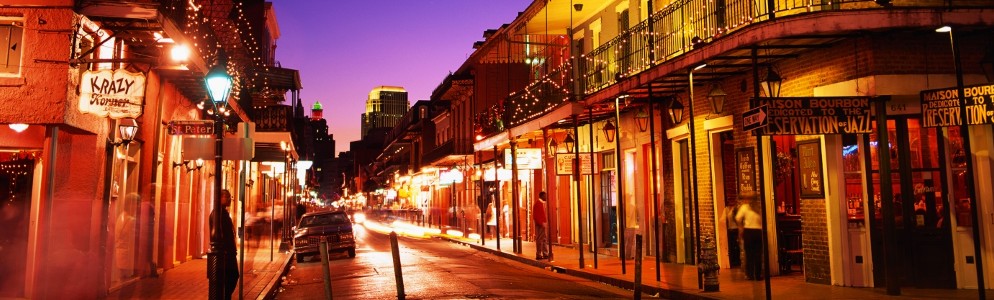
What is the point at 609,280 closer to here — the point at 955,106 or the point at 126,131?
the point at 955,106

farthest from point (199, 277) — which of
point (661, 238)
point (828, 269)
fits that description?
point (828, 269)

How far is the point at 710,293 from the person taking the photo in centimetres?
1155

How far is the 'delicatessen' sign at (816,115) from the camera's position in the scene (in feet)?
33.8

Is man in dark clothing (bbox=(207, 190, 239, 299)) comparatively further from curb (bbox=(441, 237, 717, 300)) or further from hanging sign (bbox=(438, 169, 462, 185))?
hanging sign (bbox=(438, 169, 462, 185))

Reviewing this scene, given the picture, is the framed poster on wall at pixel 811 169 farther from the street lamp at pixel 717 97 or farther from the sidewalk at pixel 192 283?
the sidewalk at pixel 192 283

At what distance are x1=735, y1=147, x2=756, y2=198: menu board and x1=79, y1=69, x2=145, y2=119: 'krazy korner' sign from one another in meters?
10.0

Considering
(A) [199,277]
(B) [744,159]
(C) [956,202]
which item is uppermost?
(B) [744,159]

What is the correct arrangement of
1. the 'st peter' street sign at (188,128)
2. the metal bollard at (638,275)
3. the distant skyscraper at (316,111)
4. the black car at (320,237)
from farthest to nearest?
the distant skyscraper at (316,111) → the black car at (320,237) → the 'st peter' street sign at (188,128) → the metal bollard at (638,275)

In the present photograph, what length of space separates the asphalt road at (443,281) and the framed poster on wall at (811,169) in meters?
3.37

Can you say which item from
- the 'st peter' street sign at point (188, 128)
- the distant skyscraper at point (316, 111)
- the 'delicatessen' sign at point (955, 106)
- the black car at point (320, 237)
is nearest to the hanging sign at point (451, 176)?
the black car at point (320, 237)

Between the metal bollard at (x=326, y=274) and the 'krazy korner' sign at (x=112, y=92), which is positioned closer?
the metal bollard at (x=326, y=274)

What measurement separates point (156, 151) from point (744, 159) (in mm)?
11705

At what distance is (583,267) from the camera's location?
16531mm

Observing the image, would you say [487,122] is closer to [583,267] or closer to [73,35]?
[583,267]
